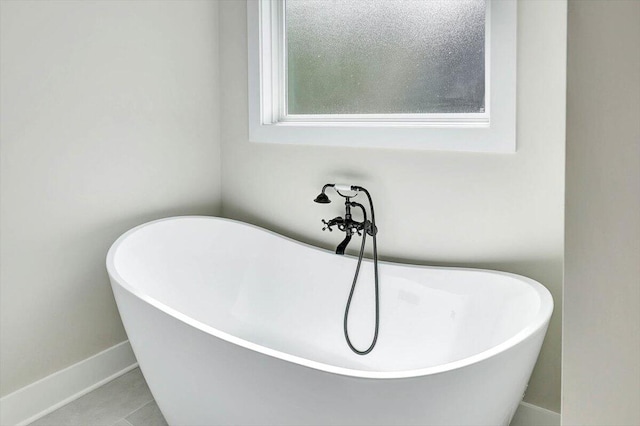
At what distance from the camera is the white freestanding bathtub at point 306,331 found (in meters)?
0.91

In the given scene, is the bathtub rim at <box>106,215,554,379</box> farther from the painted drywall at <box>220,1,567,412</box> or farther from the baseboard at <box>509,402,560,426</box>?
the baseboard at <box>509,402,560,426</box>

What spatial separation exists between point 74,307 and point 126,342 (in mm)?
340

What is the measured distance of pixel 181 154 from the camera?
2.15 metres

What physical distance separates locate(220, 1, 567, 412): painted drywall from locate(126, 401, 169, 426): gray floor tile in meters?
0.93

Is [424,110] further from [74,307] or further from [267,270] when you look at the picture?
[74,307]

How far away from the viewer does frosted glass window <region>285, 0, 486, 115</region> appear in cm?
164

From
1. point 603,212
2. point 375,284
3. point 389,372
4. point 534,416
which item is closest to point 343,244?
point 375,284

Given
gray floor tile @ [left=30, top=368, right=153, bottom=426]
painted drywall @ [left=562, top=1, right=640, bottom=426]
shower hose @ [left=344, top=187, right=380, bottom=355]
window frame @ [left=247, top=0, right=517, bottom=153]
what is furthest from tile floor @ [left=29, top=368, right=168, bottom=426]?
painted drywall @ [left=562, top=1, right=640, bottom=426]

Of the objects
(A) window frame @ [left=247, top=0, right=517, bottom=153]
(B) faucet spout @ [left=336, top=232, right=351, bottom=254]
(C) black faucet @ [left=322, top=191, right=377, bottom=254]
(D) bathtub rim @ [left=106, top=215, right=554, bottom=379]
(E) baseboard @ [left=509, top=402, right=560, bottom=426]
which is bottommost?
(E) baseboard @ [left=509, top=402, right=560, bottom=426]

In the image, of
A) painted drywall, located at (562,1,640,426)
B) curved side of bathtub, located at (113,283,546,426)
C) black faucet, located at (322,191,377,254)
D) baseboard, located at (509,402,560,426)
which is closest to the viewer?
painted drywall, located at (562,1,640,426)

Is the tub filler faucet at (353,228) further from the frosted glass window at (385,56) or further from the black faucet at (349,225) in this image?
the frosted glass window at (385,56)

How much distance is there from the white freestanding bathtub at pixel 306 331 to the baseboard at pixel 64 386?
454 mm

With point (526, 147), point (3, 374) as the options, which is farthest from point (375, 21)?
point (3, 374)

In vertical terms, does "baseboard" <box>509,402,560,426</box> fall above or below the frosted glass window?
below
